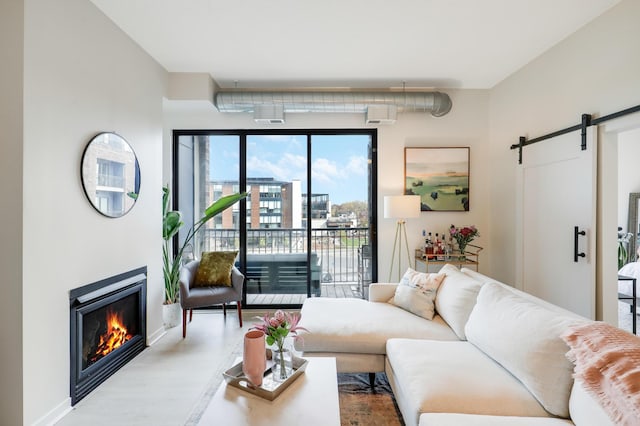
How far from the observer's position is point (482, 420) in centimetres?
132

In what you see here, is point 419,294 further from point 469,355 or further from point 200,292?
point 200,292

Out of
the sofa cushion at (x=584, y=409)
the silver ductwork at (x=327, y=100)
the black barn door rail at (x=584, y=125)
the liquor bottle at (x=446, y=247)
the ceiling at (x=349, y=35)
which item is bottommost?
the sofa cushion at (x=584, y=409)

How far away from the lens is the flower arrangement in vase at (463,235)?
3.62m

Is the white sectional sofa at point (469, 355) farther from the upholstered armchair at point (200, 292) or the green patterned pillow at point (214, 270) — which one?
the green patterned pillow at point (214, 270)

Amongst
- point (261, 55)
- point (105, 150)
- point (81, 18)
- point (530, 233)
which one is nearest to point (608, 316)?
point (530, 233)

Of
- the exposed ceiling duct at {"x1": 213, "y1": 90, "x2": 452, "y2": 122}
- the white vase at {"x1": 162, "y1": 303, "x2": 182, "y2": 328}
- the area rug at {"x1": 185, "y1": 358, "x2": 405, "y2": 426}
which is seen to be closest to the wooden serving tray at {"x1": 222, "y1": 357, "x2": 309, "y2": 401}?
the area rug at {"x1": 185, "y1": 358, "x2": 405, "y2": 426}

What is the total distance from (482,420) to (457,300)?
1.03 meters

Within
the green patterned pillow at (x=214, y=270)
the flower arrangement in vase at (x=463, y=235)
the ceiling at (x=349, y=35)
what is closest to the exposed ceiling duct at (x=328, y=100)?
the ceiling at (x=349, y=35)

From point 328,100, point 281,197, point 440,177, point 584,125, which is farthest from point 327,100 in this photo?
point 584,125

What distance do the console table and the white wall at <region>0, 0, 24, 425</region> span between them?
11.4 ft

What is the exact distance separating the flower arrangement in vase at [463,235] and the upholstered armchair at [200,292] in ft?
8.44

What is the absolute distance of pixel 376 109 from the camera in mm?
3559

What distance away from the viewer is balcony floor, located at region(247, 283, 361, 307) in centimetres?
406

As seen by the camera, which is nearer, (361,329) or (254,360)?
(254,360)
